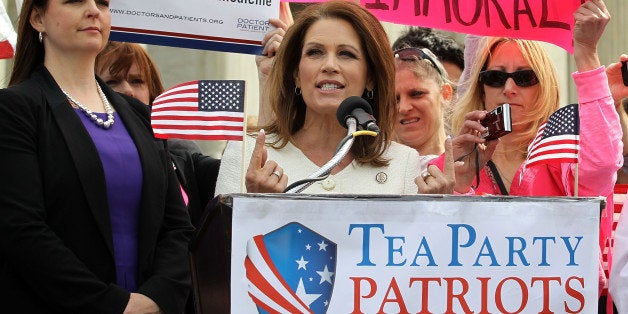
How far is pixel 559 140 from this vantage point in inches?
198

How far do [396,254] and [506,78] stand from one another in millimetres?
2823

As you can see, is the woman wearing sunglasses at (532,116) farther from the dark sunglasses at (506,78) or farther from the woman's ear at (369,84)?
the woman's ear at (369,84)

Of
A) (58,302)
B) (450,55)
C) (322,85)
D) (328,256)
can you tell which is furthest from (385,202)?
(450,55)

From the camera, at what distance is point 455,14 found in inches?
233

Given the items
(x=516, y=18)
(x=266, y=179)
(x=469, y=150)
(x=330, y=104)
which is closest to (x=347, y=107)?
(x=266, y=179)

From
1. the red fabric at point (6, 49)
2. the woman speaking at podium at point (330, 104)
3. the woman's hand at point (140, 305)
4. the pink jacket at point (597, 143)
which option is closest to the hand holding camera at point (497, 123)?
the pink jacket at point (597, 143)

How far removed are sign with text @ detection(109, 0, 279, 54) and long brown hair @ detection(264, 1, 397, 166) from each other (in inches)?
32.3

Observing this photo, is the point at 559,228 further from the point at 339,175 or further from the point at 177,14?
the point at 177,14

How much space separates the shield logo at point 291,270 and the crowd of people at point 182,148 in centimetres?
30

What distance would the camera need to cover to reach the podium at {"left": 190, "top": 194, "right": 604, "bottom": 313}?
290 centimetres

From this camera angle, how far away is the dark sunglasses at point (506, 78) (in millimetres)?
5551

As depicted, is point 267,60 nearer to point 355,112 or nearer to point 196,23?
point 196,23

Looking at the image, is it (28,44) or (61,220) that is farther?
(28,44)

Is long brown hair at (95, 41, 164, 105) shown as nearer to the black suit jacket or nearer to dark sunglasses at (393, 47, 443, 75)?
dark sunglasses at (393, 47, 443, 75)
